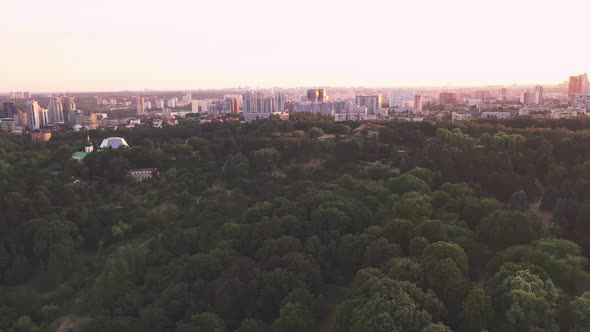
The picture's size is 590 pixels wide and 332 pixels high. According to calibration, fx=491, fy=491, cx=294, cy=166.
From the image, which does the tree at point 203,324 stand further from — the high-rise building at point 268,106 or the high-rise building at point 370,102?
the high-rise building at point 370,102

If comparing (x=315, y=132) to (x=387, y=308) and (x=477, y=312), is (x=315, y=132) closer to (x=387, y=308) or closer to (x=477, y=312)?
(x=387, y=308)

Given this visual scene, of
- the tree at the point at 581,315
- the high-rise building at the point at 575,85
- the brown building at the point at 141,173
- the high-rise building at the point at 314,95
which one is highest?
the high-rise building at the point at 575,85

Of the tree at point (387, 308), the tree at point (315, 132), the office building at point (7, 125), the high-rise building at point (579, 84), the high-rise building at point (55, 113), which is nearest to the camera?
the tree at point (387, 308)

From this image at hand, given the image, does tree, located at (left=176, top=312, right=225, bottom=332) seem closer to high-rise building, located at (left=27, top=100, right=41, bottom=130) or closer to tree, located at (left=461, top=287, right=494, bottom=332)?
tree, located at (left=461, top=287, right=494, bottom=332)

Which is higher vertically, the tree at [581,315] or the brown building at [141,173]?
the tree at [581,315]

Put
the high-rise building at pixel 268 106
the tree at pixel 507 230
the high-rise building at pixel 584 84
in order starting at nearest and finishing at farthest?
1. the tree at pixel 507 230
2. the high-rise building at pixel 268 106
3. the high-rise building at pixel 584 84

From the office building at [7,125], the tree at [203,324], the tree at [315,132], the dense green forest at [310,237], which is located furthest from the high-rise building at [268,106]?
the tree at [203,324]

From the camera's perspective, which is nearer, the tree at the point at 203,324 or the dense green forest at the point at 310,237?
the dense green forest at the point at 310,237

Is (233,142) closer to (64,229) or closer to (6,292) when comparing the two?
(64,229)
